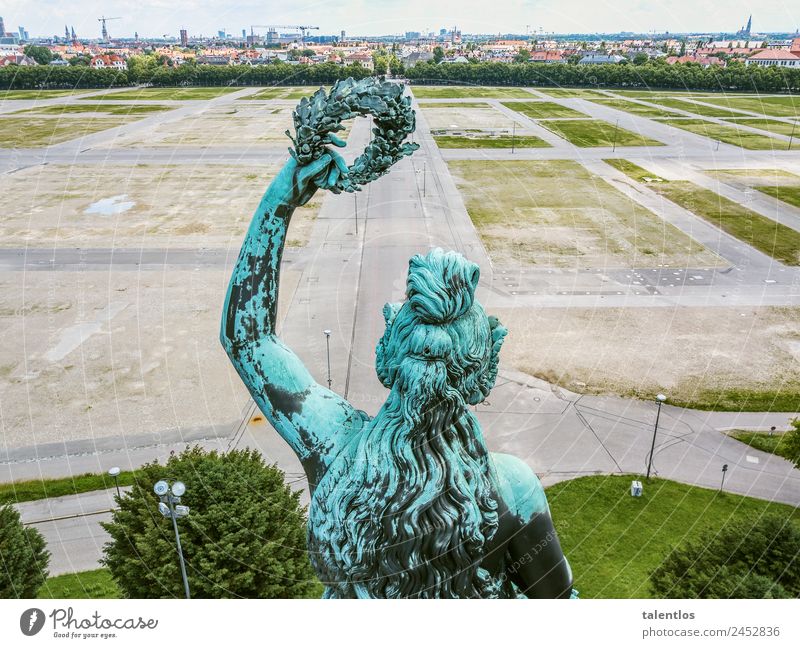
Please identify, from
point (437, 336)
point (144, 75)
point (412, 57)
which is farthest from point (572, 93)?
point (437, 336)

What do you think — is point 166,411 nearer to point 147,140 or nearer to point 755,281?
point 755,281

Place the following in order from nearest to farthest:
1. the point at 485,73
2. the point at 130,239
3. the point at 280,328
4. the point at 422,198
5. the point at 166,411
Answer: the point at 166,411, the point at 280,328, the point at 130,239, the point at 422,198, the point at 485,73

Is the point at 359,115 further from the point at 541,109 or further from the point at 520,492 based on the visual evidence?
the point at 541,109

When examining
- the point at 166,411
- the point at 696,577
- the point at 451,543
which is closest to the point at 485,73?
the point at 166,411

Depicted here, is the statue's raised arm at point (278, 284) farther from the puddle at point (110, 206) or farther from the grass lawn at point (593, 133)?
the grass lawn at point (593, 133)

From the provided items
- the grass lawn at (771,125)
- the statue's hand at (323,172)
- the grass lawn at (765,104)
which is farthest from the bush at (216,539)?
the grass lawn at (765,104)
